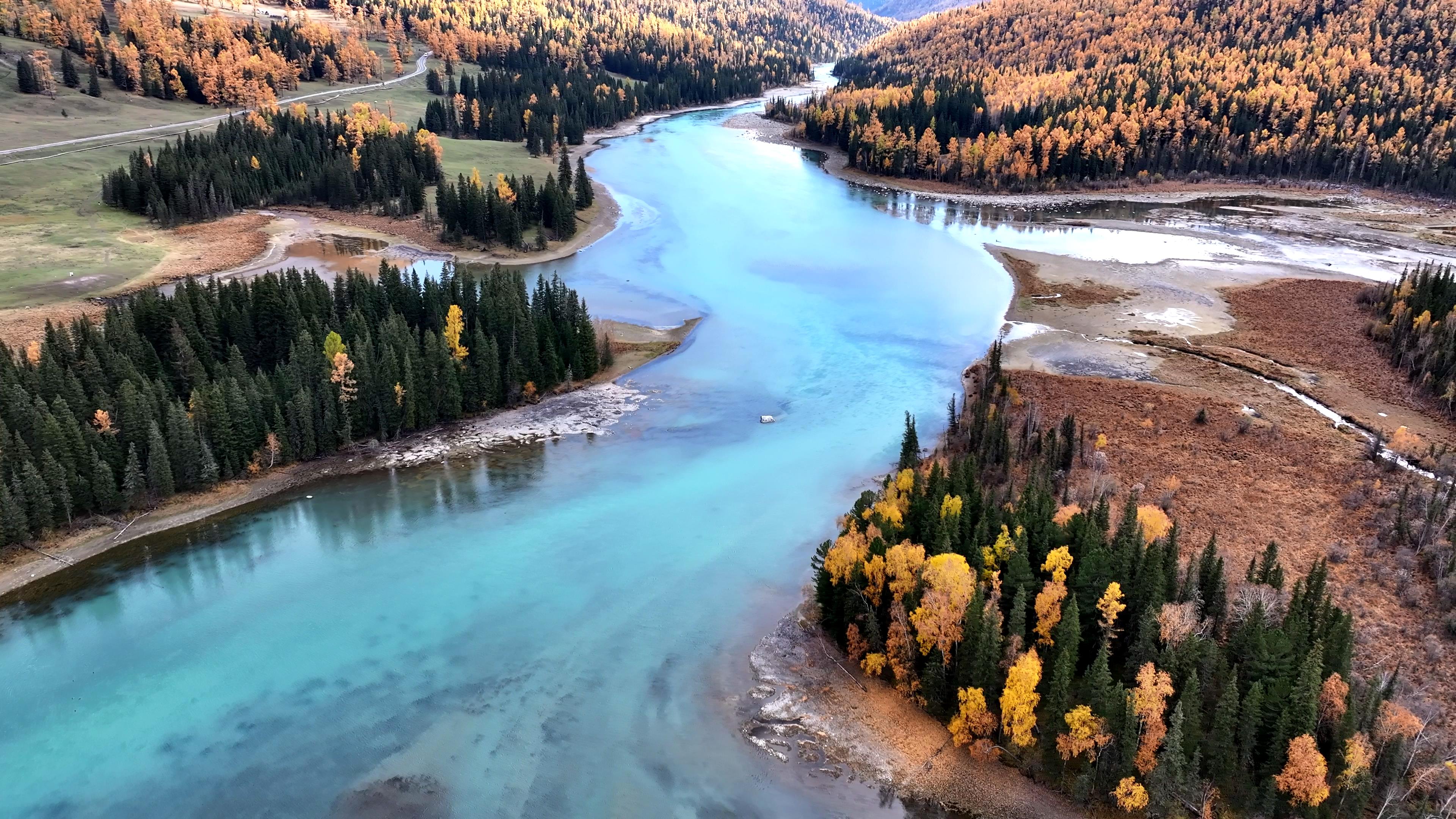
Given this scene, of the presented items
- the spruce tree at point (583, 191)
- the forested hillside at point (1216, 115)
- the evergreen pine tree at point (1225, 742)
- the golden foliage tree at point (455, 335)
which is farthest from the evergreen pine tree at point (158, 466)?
the forested hillside at point (1216, 115)

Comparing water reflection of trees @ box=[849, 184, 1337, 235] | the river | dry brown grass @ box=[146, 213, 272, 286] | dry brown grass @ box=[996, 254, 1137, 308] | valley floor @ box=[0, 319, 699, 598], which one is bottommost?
the river

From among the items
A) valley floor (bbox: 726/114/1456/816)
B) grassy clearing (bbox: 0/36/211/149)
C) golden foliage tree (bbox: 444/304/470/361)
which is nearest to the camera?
valley floor (bbox: 726/114/1456/816)

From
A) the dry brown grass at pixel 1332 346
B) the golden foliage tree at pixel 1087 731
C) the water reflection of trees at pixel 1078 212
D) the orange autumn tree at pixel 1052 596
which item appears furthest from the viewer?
the water reflection of trees at pixel 1078 212

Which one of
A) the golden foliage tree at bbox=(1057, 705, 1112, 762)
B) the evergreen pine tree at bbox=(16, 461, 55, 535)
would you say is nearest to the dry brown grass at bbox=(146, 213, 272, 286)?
the evergreen pine tree at bbox=(16, 461, 55, 535)

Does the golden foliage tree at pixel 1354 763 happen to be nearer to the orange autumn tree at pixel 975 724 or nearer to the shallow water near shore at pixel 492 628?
the orange autumn tree at pixel 975 724

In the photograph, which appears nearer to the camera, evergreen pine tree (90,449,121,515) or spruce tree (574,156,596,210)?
evergreen pine tree (90,449,121,515)

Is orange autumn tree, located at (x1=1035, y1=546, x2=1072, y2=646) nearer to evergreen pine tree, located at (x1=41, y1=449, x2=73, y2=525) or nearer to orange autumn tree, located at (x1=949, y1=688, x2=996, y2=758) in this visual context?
orange autumn tree, located at (x1=949, y1=688, x2=996, y2=758)

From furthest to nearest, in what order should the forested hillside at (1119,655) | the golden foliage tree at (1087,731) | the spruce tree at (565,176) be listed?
the spruce tree at (565,176) < the golden foliage tree at (1087,731) < the forested hillside at (1119,655)
